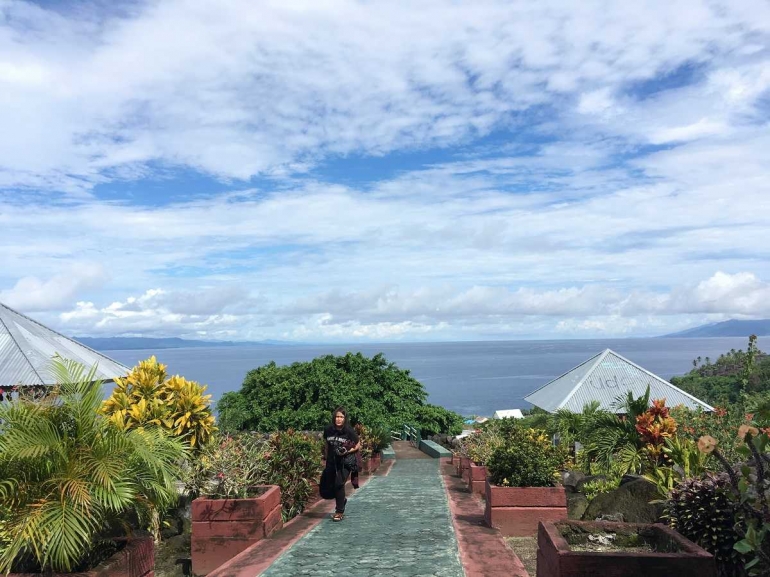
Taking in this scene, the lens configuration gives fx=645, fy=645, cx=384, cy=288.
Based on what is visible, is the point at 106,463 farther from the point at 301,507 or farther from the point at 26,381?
the point at 26,381

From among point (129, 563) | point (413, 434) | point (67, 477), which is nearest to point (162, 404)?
point (129, 563)

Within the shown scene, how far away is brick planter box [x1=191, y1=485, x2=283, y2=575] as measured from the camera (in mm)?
7730

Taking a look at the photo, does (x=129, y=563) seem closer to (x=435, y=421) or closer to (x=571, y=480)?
(x=571, y=480)

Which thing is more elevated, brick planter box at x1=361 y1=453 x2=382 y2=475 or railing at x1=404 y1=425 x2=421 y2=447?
brick planter box at x1=361 y1=453 x2=382 y2=475

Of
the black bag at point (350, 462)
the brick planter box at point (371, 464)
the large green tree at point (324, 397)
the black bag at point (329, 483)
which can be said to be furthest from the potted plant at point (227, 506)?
the large green tree at point (324, 397)

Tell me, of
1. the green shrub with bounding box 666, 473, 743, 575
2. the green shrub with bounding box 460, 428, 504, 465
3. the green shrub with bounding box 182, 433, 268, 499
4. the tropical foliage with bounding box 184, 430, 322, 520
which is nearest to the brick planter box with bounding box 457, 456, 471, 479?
the green shrub with bounding box 460, 428, 504, 465

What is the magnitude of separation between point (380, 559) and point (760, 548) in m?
3.78

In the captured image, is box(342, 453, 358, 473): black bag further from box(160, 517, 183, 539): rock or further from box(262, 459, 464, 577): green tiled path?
box(160, 517, 183, 539): rock

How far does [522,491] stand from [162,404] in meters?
5.70

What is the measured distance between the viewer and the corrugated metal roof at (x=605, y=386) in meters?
25.7

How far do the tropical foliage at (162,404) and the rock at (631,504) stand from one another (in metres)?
5.98

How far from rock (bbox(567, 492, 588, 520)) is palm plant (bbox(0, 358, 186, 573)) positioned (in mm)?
5979

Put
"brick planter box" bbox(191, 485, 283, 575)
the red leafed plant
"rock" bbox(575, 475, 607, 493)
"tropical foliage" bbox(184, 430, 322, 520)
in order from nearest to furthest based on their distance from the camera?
"brick planter box" bbox(191, 485, 283, 575)
"tropical foliage" bbox(184, 430, 322, 520)
"rock" bbox(575, 475, 607, 493)
the red leafed plant

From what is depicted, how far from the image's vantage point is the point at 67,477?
5027mm
